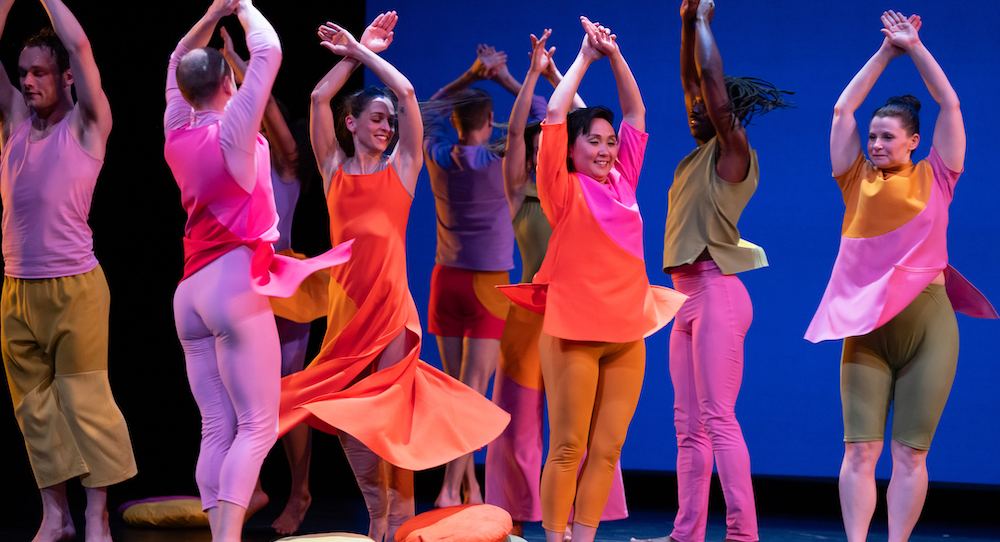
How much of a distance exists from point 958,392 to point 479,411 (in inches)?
106

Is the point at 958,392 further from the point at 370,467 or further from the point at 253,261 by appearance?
the point at 253,261

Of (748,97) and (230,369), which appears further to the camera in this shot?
(748,97)

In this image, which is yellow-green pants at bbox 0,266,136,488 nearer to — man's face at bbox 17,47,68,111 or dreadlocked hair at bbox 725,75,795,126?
man's face at bbox 17,47,68,111

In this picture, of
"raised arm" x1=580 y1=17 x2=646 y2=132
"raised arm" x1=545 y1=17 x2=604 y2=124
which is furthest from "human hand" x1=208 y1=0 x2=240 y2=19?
"raised arm" x1=580 y1=17 x2=646 y2=132

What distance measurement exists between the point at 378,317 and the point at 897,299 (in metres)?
1.86

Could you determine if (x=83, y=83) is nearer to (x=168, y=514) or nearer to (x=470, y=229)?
(x=470, y=229)

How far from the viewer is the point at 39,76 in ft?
11.3

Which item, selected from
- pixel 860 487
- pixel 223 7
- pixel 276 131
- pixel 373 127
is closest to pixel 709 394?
pixel 860 487

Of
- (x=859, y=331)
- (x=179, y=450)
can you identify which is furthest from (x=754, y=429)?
(x=179, y=450)

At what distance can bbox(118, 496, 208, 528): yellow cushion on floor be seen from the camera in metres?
3.98

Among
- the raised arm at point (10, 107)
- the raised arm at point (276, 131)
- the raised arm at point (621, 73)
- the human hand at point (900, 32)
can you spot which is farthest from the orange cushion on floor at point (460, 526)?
the human hand at point (900, 32)

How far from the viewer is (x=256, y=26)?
2855 mm

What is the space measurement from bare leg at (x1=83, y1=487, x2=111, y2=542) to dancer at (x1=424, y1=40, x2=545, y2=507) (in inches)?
56.7

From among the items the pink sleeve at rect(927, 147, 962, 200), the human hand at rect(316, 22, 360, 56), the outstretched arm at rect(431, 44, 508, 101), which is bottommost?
the pink sleeve at rect(927, 147, 962, 200)
